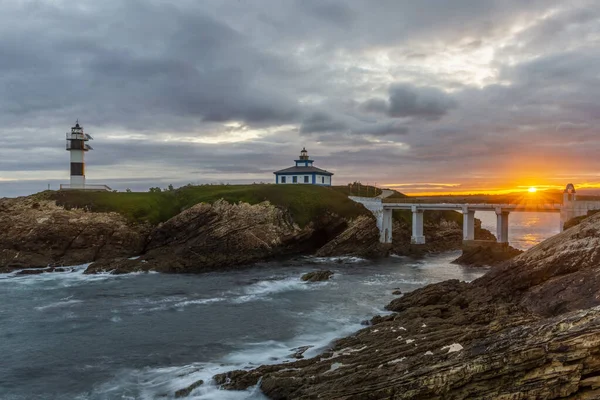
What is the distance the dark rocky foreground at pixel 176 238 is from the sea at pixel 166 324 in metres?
4.67

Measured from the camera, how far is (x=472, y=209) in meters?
58.6

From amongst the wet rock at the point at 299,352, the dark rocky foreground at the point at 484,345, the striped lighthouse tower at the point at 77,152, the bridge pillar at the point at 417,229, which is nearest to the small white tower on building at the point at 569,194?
the dark rocky foreground at the point at 484,345

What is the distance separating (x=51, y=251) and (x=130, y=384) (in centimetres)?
3938

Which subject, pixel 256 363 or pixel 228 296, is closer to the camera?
pixel 256 363

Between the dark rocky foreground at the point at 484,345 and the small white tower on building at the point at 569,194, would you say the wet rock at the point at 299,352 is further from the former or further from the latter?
the small white tower on building at the point at 569,194

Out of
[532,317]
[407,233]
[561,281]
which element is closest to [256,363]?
[532,317]

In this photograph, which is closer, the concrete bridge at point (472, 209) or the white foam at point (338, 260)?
the concrete bridge at point (472, 209)

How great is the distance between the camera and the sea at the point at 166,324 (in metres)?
19.5

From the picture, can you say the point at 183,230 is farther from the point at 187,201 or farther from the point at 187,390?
the point at 187,390

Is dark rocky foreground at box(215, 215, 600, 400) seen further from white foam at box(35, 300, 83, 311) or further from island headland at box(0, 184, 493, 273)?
island headland at box(0, 184, 493, 273)

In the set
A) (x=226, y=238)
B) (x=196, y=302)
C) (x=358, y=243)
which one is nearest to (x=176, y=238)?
(x=226, y=238)

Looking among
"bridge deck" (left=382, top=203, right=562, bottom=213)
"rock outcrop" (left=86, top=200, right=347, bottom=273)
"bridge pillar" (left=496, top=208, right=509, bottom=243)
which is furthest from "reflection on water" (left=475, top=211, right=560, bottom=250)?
"rock outcrop" (left=86, top=200, right=347, bottom=273)

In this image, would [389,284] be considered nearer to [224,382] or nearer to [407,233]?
[224,382]

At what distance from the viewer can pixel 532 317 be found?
21297 mm
